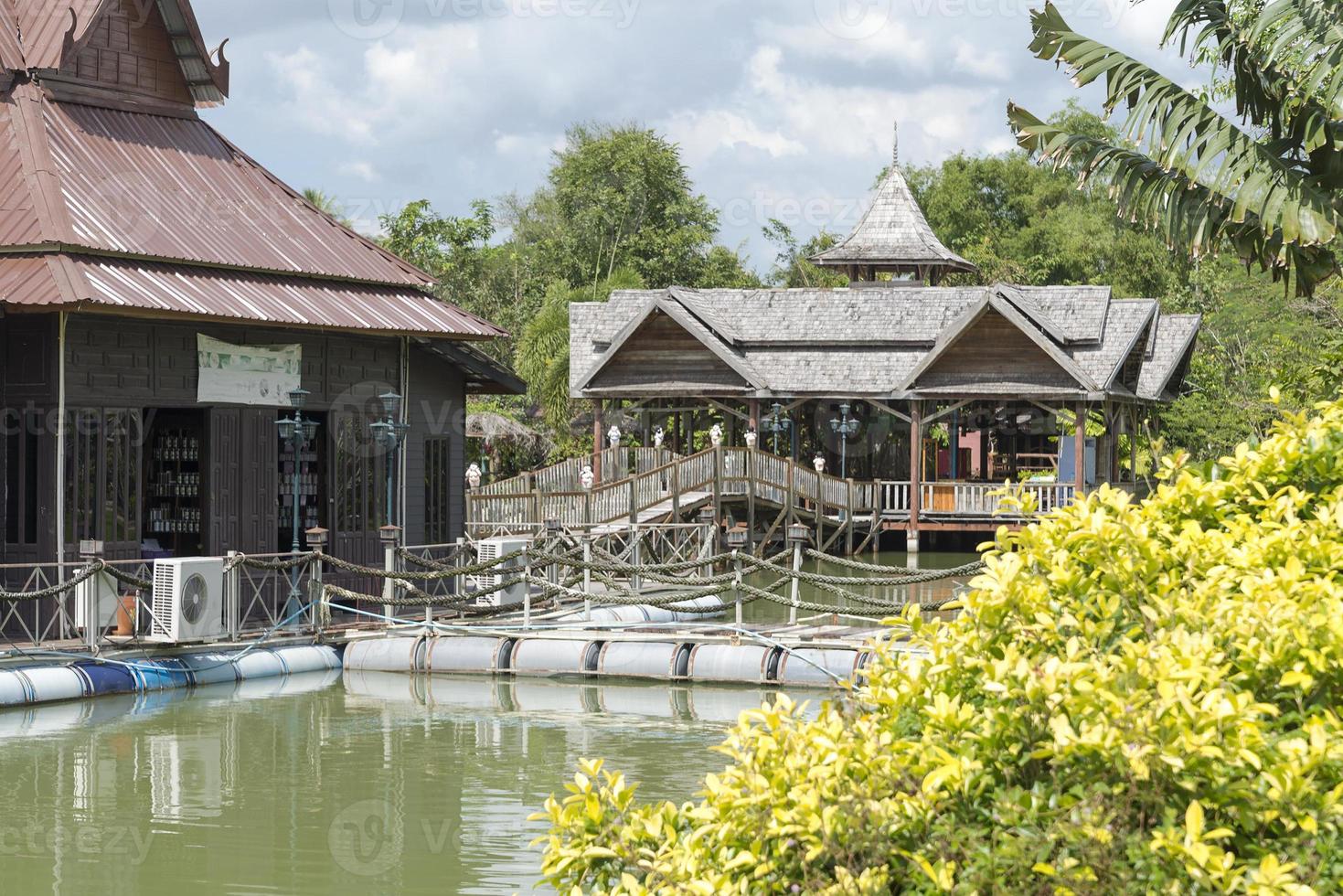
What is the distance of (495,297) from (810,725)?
61.7 m

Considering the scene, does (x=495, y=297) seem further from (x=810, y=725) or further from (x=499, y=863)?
(x=810, y=725)

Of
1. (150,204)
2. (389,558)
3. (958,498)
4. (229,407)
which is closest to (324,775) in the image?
(389,558)

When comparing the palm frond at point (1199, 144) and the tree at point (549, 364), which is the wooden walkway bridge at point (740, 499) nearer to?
the tree at point (549, 364)

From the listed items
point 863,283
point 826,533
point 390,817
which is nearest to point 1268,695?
point 390,817

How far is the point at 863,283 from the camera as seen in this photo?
46.1 meters

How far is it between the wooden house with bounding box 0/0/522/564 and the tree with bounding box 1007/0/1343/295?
9.80 m

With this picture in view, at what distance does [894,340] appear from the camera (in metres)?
38.7

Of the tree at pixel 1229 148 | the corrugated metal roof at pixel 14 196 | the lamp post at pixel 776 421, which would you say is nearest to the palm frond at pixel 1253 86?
the tree at pixel 1229 148

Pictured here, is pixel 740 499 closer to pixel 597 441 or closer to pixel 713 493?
pixel 713 493

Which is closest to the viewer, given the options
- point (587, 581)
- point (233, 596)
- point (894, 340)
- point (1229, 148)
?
point (1229, 148)

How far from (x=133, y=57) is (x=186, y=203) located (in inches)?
87.1

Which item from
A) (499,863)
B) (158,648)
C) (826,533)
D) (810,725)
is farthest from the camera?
(826,533)

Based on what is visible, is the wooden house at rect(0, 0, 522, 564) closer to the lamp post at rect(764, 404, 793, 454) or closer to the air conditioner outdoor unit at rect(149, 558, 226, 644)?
the air conditioner outdoor unit at rect(149, 558, 226, 644)

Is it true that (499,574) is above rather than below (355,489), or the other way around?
below
